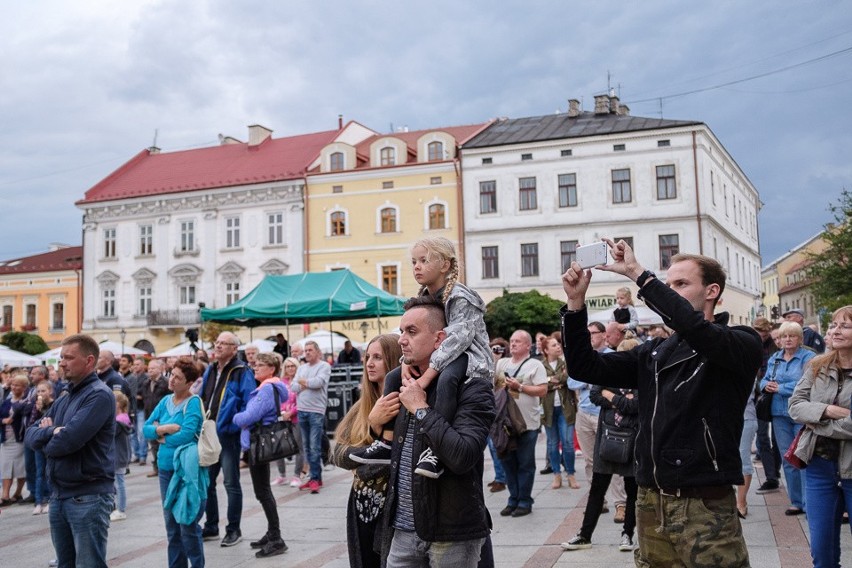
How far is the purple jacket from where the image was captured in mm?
7805

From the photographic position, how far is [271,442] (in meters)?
7.82

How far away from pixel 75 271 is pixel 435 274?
5338 cm

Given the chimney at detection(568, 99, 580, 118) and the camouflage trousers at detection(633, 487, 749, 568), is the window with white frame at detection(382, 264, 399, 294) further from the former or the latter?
the camouflage trousers at detection(633, 487, 749, 568)

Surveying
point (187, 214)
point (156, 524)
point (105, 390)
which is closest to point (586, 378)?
point (105, 390)

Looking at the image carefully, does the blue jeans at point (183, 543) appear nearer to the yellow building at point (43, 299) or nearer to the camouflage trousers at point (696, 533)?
the camouflage trousers at point (696, 533)

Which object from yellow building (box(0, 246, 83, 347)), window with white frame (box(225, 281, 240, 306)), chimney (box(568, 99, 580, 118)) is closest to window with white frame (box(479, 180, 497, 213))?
chimney (box(568, 99, 580, 118))

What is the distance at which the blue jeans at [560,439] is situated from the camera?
10703mm

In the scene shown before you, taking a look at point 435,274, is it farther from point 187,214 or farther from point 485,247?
point 187,214

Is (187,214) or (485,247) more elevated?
(187,214)

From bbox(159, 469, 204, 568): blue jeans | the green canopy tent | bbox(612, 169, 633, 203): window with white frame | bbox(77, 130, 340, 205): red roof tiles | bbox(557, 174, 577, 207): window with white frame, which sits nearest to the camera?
bbox(159, 469, 204, 568): blue jeans

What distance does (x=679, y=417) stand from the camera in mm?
3445

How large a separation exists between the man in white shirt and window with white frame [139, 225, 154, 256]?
38.9 metres

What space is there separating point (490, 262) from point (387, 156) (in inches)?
320

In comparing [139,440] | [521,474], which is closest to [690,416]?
[521,474]
